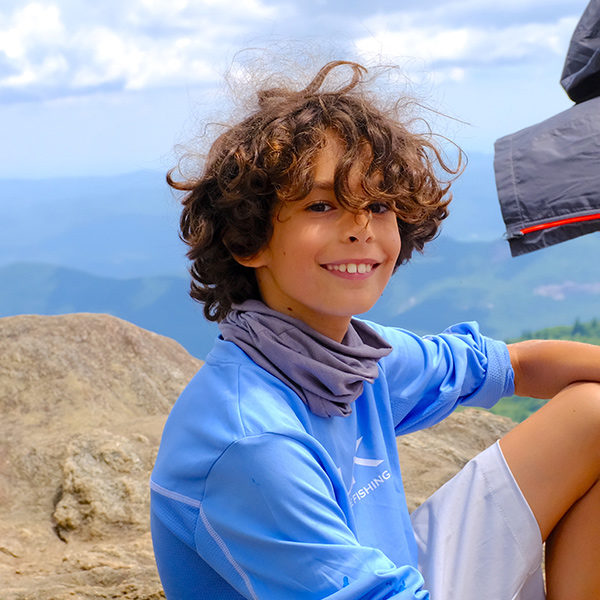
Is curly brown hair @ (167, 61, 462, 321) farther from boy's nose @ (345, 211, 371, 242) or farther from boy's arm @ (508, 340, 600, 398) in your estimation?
boy's arm @ (508, 340, 600, 398)

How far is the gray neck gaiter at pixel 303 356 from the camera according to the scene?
5.32ft

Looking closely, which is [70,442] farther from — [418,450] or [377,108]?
[377,108]

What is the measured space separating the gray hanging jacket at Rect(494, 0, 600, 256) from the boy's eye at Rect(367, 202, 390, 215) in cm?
26

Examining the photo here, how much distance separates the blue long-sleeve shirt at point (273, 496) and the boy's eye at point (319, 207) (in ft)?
1.00

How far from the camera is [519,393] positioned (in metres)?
2.19

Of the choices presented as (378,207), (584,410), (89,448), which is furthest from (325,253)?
(89,448)

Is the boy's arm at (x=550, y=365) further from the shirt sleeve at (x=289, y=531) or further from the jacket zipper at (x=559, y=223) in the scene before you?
the shirt sleeve at (x=289, y=531)

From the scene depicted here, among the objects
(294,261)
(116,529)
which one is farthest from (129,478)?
(294,261)

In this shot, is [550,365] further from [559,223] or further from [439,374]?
[559,223]

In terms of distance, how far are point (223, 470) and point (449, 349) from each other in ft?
2.68

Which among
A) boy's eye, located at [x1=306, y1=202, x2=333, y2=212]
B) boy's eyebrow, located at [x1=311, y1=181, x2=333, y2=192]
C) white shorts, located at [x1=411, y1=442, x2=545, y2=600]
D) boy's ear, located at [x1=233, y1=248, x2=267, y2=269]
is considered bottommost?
white shorts, located at [x1=411, y1=442, x2=545, y2=600]

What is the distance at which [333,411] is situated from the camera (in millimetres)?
1669

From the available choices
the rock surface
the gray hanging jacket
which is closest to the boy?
the gray hanging jacket

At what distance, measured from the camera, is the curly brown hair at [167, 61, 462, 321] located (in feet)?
5.57
